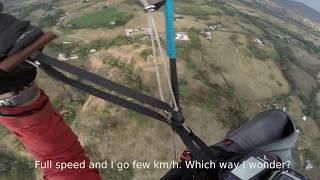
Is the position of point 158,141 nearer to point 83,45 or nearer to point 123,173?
point 123,173

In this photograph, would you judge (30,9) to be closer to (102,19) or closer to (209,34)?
(102,19)

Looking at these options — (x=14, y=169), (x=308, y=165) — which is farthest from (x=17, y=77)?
(x=308, y=165)

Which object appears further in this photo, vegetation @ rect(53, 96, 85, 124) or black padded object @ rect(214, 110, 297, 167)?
vegetation @ rect(53, 96, 85, 124)

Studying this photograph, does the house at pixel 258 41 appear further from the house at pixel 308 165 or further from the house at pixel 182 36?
the house at pixel 308 165

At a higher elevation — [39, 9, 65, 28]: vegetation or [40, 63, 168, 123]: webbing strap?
[40, 63, 168, 123]: webbing strap

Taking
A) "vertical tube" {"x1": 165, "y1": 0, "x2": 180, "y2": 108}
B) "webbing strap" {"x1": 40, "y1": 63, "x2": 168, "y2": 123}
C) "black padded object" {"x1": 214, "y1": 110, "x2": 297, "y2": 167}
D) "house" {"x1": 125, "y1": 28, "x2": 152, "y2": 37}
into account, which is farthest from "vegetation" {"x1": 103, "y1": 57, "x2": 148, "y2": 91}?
"webbing strap" {"x1": 40, "y1": 63, "x2": 168, "y2": 123}

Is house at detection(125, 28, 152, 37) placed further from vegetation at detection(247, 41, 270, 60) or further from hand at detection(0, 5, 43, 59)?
hand at detection(0, 5, 43, 59)
